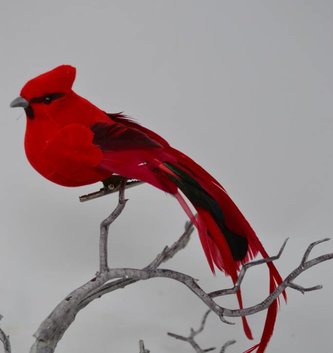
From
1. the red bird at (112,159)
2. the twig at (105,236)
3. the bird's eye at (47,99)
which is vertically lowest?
the twig at (105,236)

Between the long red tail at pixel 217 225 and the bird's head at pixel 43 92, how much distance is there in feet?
0.59

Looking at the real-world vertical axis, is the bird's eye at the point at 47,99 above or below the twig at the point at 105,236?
above

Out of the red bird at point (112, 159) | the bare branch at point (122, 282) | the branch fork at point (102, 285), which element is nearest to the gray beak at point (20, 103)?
the red bird at point (112, 159)

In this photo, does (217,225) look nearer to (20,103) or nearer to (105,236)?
(105,236)

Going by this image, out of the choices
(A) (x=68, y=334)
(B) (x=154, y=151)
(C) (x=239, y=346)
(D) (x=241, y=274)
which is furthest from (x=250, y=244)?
(A) (x=68, y=334)

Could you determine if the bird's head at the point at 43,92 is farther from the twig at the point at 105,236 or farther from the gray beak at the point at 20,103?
the twig at the point at 105,236

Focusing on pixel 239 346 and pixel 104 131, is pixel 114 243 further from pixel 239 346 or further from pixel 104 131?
pixel 104 131

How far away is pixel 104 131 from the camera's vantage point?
3.03 feet

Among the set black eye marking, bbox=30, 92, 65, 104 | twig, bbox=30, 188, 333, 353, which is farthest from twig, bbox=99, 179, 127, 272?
black eye marking, bbox=30, 92, 65, 104

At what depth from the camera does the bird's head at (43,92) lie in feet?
3.03

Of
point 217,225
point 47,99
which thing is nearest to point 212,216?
point 217,225

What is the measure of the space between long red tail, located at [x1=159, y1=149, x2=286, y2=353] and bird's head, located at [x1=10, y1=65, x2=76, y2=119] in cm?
Answer: 18

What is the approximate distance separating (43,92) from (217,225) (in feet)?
0.97

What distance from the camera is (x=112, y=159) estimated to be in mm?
894
